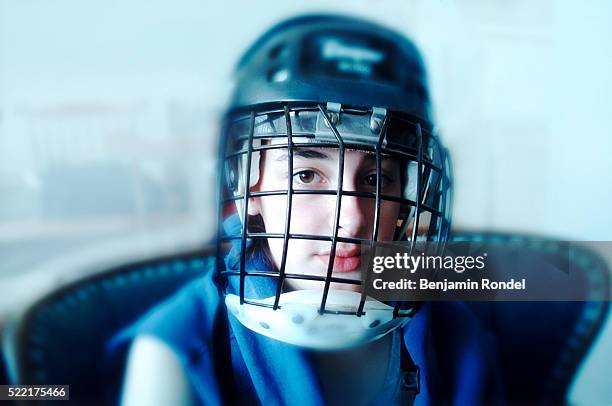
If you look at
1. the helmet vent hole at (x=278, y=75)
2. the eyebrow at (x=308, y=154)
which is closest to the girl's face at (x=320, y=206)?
the eyebrow at (x=308, y=154)

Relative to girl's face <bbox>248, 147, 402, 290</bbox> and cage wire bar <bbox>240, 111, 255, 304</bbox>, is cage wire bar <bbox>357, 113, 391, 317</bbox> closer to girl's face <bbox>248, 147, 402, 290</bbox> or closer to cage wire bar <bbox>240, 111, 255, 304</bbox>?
girl's face <bbox>248, 147, 402, 290</bbox>

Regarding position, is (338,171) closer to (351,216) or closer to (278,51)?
(351,216)

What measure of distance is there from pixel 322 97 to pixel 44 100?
1.55 ft

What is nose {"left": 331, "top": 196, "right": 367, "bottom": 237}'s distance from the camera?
0.67 meters

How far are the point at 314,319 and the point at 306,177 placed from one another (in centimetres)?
22

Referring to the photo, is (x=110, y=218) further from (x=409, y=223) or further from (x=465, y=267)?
(x=465, y=267)

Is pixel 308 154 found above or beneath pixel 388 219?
above

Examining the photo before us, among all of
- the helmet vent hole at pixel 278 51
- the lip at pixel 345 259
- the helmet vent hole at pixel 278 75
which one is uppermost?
the helmet vent hole at pixel 278 51

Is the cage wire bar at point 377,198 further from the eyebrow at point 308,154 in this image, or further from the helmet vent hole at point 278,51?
the helmet vent hole at point 278,51

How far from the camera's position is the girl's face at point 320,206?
0.67m

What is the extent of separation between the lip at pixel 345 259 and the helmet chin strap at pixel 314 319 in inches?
1.5

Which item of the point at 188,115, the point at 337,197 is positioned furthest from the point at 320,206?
the point at 188,115

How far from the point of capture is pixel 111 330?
0.80 meters

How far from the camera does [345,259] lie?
2.29 feet
